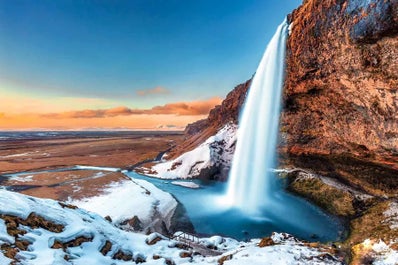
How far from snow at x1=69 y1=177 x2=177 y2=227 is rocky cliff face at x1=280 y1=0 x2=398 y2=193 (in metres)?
20.2

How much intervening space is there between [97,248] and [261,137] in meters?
28.7

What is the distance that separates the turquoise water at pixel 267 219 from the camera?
23.7m

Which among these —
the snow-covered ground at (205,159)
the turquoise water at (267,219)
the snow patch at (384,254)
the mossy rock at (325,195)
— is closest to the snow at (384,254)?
the snow patch at (384,254)

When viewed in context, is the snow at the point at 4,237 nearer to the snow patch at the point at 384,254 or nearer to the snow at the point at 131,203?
the snow at the point at 131,203

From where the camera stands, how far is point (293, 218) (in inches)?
1069

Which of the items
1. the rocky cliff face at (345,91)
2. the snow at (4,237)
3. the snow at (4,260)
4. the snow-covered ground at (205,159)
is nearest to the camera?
the snow at (4,260)

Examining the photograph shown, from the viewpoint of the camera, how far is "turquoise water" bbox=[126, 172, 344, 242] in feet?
77.6

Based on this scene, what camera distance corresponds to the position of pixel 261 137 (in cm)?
3750

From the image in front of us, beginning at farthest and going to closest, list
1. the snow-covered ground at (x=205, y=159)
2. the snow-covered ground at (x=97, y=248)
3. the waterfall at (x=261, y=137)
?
1. the snow-covered ground at (x=205, y=159)
2. the waterfall at (x=261, y=137)
3. the snow-covered ground at (x=97, y=248)

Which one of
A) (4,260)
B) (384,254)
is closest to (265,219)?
(384,254)

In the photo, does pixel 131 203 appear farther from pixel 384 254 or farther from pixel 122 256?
pixel 384 254

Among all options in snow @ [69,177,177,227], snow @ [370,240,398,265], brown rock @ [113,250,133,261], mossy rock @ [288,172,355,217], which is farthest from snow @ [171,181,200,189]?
snow @ [370,240,398,265]

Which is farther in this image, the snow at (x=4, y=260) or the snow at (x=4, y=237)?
the snow at (x=4, y=237)

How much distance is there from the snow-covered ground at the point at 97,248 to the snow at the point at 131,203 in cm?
956
